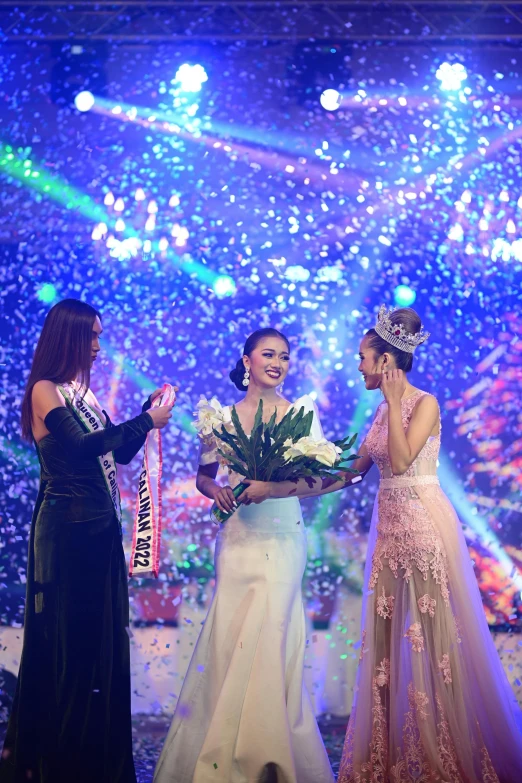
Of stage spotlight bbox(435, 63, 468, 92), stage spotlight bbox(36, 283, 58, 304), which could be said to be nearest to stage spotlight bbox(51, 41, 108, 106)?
stage spotlight bbox(36, 283, 58, 304)

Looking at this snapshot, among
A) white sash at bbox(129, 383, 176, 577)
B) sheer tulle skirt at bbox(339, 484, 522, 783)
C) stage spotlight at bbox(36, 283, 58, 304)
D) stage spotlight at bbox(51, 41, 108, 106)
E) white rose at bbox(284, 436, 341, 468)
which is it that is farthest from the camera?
stage spotlight at bbox(51, 41, 108, 106)

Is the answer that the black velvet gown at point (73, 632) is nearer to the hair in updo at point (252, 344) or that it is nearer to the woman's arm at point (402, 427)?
the hair in updo at point (252, 344)

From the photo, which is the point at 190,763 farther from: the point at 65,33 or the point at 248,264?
the point at 65,33

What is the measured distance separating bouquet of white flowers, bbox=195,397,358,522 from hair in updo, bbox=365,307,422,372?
42 cm

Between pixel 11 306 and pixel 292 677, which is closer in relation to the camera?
pixel 292 677

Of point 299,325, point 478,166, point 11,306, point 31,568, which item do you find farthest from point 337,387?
point 31,568

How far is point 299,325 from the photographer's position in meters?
4.66

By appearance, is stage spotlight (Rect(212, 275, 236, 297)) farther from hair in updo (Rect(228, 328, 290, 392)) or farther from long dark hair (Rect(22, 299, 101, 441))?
long dark hair (Rect(22, 299, 101, 441))

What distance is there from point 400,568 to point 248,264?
2.28 meters

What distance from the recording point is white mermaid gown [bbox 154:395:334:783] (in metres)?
2.84

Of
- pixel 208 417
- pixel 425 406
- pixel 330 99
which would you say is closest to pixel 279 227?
pixel 330 99

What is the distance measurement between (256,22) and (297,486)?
2.92m

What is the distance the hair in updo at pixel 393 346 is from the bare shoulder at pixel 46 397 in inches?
48.5

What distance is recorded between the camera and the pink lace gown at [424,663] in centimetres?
277
